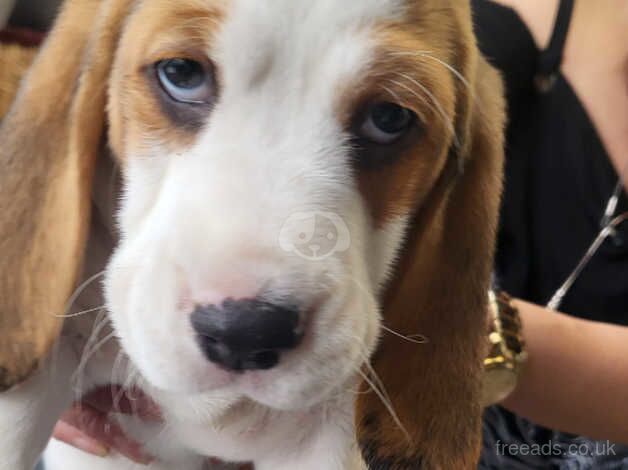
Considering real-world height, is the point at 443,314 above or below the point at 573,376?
above

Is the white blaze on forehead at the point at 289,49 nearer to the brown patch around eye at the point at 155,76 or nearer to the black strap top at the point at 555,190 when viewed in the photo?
the brown patch around eye at the point at 155,76

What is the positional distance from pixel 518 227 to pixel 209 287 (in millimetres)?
1101

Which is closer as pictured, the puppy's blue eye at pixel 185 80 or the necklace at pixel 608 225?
the puppy's blue eye at pixel 185 80

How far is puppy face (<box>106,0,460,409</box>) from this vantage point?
661 millimetres

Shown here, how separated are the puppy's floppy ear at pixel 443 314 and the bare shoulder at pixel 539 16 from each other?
2.28 ft

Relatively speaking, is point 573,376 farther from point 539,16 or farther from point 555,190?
point 539,16

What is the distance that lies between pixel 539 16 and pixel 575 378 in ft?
2.45

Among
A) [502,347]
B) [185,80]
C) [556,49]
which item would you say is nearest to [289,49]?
[185,80]

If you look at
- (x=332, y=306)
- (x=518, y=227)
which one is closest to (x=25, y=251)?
(x=332, y=306)

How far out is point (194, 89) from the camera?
2.47 feet

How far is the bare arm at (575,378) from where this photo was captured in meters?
1.34

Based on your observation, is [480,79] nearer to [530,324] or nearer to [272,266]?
[272,266]

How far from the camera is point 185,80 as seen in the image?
760mm

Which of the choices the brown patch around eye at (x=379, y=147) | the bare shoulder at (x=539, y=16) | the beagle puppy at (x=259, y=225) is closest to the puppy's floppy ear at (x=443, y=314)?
the beagle puppy at (x=259, y=225)
